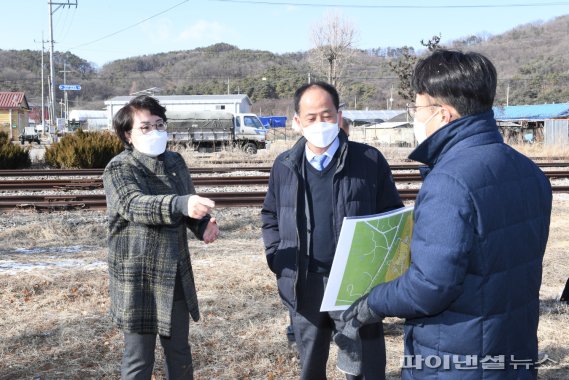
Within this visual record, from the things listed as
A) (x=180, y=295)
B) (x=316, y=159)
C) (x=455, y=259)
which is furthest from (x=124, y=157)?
(x=455, y=259)

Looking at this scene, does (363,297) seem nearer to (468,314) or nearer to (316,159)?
(468,314)

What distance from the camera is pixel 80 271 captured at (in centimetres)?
636

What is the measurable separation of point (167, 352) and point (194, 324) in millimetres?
1676

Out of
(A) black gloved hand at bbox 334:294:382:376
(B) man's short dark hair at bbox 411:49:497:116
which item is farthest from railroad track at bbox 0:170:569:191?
(B) man's short dark hair at bbox 411:49:497:116

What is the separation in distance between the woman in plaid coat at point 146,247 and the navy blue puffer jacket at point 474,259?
1381 millimetres

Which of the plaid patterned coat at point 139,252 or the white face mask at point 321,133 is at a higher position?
the white face mask at point 321,133

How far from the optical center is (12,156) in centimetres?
1886

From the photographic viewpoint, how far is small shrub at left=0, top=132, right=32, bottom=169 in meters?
18.7

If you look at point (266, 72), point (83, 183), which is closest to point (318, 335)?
point (83, 183)

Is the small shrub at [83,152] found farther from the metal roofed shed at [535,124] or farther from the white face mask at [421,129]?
the metal roofed shed at [535,124]

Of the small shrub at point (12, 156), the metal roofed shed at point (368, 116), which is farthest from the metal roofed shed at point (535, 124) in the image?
the metal roofed shed at point (368, 116)

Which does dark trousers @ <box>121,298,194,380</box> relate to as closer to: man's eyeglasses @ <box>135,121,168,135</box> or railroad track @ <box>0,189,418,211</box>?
man's eyeglasses @ <box>135,121,168,135</box>

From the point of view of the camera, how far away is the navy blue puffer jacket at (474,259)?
1912 mm

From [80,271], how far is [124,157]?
141 inches
